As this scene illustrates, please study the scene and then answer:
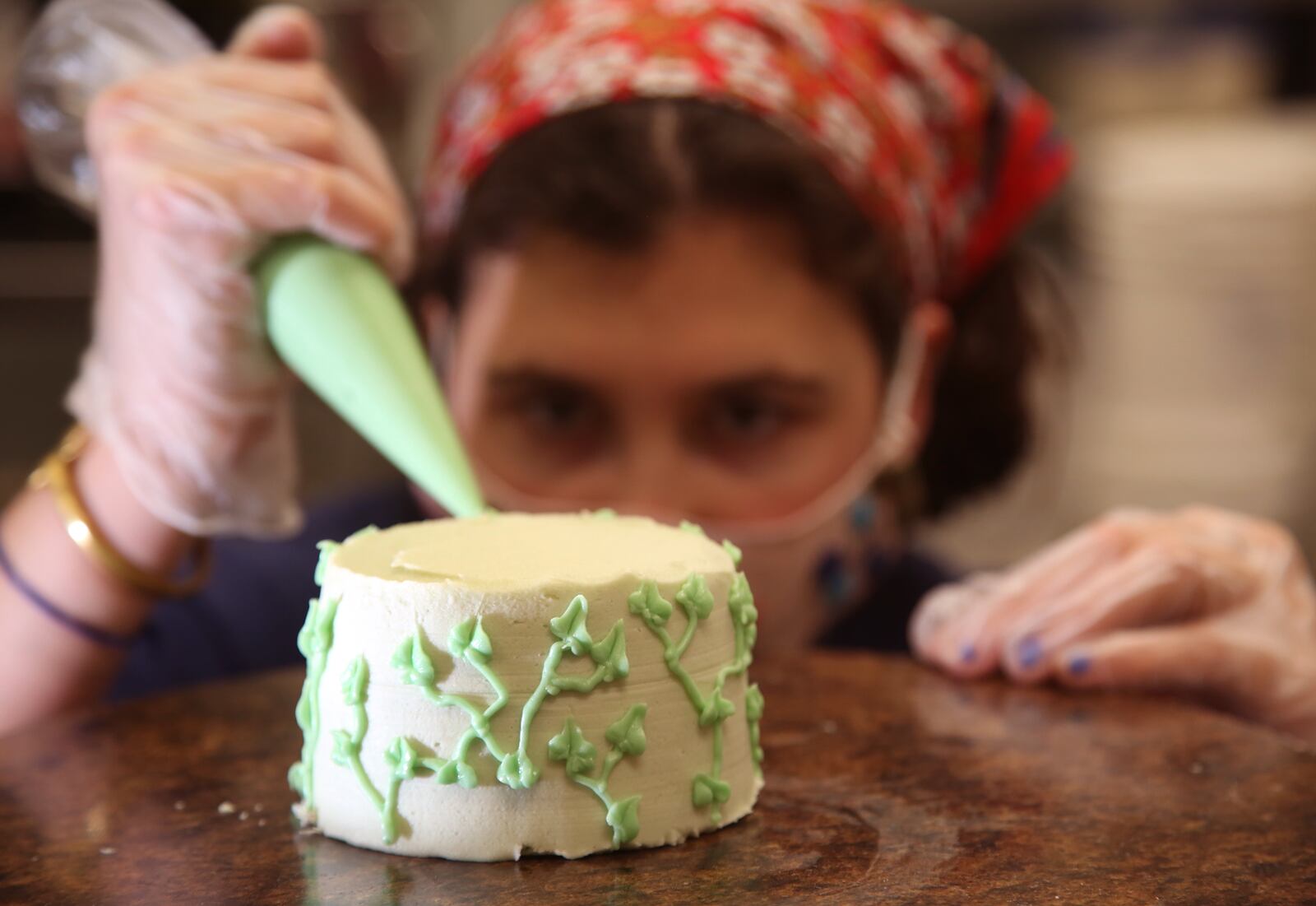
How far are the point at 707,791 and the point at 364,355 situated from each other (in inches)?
15.2

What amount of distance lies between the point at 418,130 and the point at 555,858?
2406mm

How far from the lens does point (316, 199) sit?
1035mm

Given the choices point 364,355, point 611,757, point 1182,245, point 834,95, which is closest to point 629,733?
point 611,757

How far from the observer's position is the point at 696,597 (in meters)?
0.75

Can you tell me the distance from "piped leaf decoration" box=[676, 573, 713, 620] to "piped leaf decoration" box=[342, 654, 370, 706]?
163mm

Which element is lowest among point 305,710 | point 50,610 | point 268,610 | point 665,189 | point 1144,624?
point 268,610

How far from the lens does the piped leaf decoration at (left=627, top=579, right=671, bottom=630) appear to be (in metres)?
0.73

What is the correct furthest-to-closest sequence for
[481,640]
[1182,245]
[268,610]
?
1. [1182,245]
2. [268,610]
3. [481,640]

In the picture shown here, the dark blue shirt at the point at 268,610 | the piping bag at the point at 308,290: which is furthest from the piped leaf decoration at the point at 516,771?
the dark blue shirt at the point at 268,610

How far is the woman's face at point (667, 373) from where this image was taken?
4.28 feet

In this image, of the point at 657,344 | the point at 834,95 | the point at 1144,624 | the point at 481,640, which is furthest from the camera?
the point at 834,95

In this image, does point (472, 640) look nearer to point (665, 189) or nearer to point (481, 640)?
point (481, 640)

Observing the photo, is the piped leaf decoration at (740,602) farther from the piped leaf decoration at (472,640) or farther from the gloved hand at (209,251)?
the gloved hand at (209,251)

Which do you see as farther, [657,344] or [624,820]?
[657,344]
